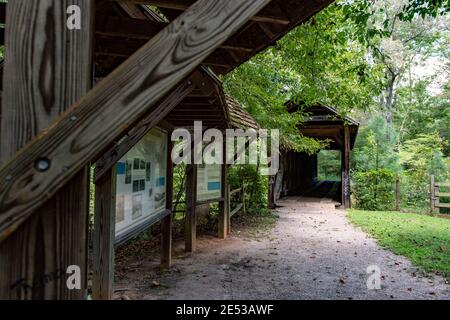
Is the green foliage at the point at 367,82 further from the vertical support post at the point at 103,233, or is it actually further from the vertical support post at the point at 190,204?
the vertical support post at the point at 103,233

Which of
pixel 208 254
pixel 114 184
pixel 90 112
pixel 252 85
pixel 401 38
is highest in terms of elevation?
pixel 401 38

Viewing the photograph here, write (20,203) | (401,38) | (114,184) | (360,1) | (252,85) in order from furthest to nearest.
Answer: (401,38), (252,85), (360,1), (114,184), (20,203)

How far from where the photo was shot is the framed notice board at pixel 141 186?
3.89 m

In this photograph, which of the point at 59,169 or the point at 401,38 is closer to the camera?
the point at 59,169

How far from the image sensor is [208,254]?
6.88 meters

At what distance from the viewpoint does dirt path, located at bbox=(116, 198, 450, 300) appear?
4.76 metres

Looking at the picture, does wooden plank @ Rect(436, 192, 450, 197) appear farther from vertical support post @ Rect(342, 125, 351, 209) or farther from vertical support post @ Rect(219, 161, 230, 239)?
vertical support post @ Rect(219, 161, 230, 239)

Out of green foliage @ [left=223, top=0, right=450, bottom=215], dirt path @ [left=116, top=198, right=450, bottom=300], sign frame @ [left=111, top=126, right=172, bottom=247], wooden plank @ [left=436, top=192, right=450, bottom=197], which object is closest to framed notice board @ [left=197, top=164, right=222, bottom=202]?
dirt path @ [left=116, top=198, right=450, bottom=300]

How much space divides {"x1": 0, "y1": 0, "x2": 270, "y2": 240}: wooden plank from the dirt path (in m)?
3.93

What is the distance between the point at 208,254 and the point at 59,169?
620 centimetres

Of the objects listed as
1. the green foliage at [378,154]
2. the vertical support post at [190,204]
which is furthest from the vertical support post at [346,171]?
the vertical support post at [190,204]

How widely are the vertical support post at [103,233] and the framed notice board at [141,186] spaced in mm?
190

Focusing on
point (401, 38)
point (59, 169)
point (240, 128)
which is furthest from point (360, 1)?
point (401, 38)
